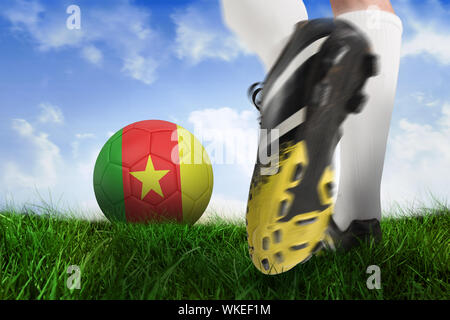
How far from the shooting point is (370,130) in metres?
1.43

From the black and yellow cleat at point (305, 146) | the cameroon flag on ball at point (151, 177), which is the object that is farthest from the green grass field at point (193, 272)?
the cameroon flag on ball at point (151, 177)

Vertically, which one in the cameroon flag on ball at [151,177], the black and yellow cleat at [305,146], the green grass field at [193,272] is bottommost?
the green grass field at [193,272]

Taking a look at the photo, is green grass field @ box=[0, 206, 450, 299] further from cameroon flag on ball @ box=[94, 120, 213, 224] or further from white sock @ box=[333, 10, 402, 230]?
cameroon flag on ball @ box=[94, 120, 213, 224]

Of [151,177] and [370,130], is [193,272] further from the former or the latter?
[151,177]

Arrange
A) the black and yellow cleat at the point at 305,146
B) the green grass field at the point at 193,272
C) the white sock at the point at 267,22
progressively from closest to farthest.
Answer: the green grass field at the point at 193,272 → the black and yellow cleat at the point at 305,146 → the white sock at the point at 267,22

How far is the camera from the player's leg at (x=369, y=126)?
140 cm

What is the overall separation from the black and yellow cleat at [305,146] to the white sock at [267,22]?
157mm

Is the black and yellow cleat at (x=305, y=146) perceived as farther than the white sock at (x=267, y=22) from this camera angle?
No

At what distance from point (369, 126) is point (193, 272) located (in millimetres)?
883

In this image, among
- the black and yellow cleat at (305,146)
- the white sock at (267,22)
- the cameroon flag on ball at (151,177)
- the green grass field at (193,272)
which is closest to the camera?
the green grass field at (193,272)

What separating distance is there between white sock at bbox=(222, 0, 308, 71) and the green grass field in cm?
88

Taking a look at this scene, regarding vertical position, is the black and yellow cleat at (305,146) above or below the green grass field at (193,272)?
above

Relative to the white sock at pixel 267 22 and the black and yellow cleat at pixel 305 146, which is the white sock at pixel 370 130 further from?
the white sock at pixel 267 22

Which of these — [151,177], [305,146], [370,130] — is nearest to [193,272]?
[305,146]
